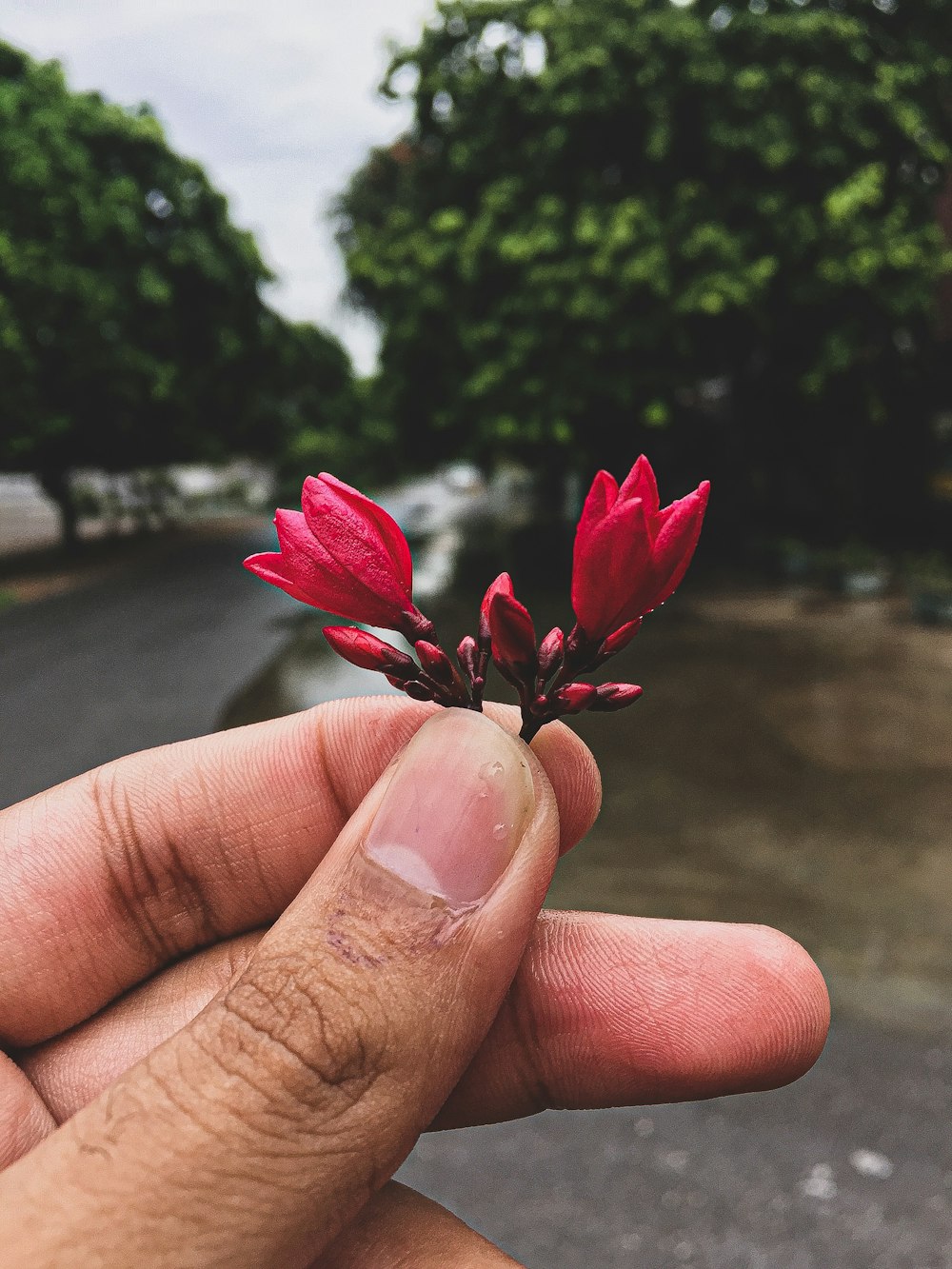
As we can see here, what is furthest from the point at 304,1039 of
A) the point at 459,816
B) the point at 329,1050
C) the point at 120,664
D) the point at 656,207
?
the point at 656,207

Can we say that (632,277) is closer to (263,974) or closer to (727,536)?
(727,536)

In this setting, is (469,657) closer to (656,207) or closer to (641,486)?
(641,486)

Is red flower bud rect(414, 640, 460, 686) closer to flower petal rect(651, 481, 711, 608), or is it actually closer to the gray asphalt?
flower petal rect(651, 481, 711, 608)

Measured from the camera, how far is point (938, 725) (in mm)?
7984

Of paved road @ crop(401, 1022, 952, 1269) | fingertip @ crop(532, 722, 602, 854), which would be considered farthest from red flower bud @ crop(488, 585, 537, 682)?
paved road @ crop(401, 1022, 952, 1269)

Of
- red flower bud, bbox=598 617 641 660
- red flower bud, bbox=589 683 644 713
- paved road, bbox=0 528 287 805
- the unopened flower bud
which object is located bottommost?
paved road, bbox=0 528 287 805

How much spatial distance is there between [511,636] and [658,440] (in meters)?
18.5

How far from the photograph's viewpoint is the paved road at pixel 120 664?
825cm

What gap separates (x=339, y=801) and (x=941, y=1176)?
114 inches

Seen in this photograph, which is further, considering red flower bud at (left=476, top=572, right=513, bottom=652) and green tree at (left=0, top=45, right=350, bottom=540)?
green tree at (left=0, top=45, right=350, bottom=540)

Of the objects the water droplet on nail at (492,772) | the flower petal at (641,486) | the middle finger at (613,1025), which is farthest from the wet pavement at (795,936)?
the flower petal at (641,486)

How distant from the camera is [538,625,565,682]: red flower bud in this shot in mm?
1256

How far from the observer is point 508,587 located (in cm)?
119

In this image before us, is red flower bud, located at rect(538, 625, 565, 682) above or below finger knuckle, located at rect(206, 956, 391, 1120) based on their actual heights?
above
